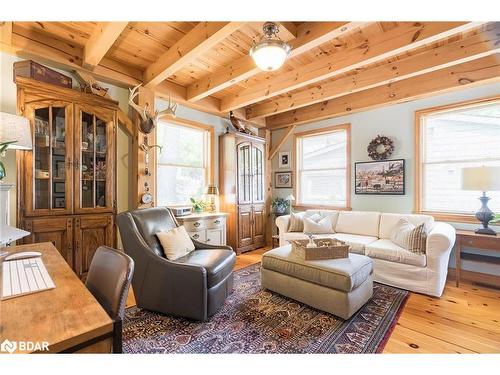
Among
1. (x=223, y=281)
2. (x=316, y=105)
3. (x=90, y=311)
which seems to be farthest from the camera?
(x=316, y=105)

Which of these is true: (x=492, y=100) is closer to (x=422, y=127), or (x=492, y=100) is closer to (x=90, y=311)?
(x=422, y=127)

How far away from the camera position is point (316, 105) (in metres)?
4.26

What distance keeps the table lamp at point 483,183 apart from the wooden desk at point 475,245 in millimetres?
127

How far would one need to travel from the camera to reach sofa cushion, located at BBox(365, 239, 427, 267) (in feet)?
8.57

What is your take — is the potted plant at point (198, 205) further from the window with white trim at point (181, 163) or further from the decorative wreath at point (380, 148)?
the decorative wreath at point (380, 148)

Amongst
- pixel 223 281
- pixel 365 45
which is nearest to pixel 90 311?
pixel 223 281

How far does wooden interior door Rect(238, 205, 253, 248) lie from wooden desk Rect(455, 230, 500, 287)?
9.54ft

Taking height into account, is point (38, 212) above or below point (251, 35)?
below

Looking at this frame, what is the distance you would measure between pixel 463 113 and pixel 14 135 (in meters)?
4.79

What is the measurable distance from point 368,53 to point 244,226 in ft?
10.1

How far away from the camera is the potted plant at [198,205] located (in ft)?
12.5

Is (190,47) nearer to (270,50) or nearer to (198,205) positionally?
(270,50)

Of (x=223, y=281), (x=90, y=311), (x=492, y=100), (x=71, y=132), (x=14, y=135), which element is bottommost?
(x=223, y=281)

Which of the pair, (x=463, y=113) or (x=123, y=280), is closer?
(x=123, y=280)
